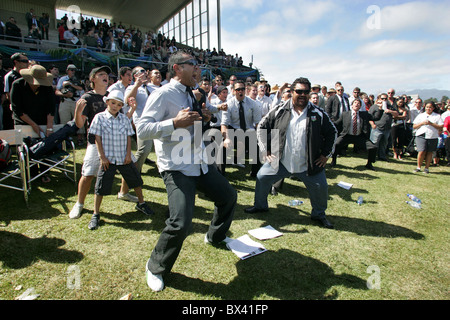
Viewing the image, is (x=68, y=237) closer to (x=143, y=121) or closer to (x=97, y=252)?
(x=97, y=252)

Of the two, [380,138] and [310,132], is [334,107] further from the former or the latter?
[310,132]

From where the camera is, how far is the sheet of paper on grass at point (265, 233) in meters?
3.80

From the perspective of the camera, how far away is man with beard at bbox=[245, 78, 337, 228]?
4152 mm

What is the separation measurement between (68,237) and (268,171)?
10.5ft

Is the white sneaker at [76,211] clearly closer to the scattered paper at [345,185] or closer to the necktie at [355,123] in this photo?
the scattered paper at [345,185]

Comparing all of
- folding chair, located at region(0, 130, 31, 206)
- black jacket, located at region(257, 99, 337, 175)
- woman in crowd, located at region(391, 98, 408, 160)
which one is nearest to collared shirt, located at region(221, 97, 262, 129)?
black jacket, located at region(257, 99, 337, 175)

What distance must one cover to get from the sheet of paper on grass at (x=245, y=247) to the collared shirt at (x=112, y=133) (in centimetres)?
211

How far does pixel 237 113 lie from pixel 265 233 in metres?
3.24

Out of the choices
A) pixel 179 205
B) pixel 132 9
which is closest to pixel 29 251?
pixel 179 205

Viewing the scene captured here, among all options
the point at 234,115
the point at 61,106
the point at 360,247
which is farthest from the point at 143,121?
the point at 61,106

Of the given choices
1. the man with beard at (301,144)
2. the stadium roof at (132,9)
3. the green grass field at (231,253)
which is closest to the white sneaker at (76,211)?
the green grass field at (231,253)

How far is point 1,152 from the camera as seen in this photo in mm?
4043

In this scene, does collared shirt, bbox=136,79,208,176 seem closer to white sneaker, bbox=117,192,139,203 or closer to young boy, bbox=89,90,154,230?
young boy, bbox=89,90,154,230
